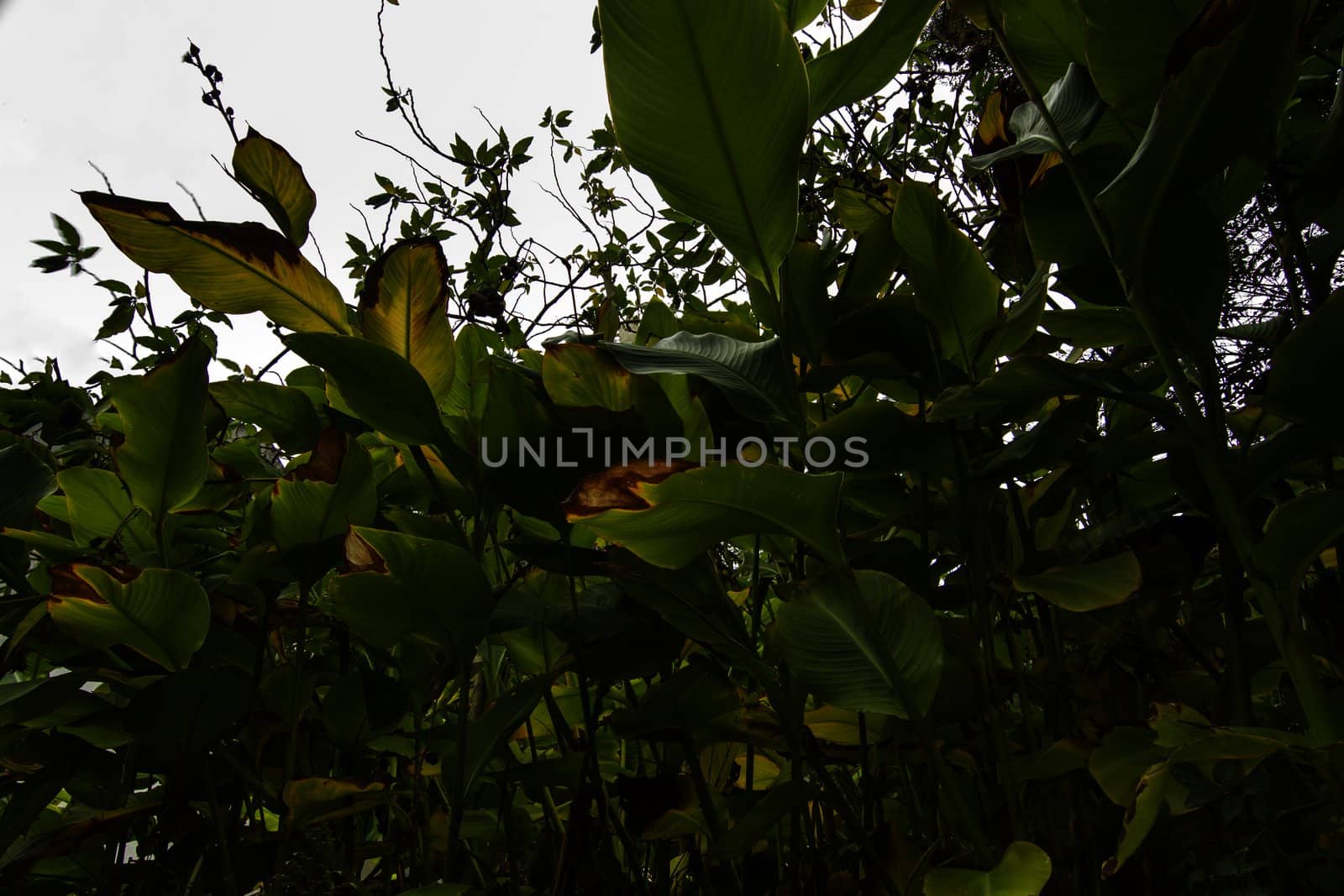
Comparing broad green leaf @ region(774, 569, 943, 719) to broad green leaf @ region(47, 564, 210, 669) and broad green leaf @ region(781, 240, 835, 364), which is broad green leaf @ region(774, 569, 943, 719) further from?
broad green leaf @ region(47, 564, 210, 669)

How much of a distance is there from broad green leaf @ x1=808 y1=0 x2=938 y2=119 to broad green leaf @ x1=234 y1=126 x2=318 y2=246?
0.43 meters

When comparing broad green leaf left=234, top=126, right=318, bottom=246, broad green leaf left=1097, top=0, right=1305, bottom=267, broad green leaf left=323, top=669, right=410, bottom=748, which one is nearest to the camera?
broad green leaf left=1097, top=0, right=1305, bottom=267

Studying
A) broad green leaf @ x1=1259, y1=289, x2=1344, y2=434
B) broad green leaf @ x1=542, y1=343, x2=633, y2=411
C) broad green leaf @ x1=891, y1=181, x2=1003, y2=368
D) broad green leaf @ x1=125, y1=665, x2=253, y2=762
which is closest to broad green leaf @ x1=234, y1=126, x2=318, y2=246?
broad green leaf @ x1=542, y1=343, x2=633, y2=411

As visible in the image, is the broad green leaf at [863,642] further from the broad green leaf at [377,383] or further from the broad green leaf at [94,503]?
the broad green leaf at [94,503]

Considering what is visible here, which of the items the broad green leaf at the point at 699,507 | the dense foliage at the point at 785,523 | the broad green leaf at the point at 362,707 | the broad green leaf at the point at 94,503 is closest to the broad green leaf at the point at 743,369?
the dense foliage at the point at 785,523

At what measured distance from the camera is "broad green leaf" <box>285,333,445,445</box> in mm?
539

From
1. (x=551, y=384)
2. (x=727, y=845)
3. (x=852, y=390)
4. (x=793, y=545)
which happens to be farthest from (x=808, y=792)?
(x=852, y=390)

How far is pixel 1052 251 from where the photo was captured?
65cm

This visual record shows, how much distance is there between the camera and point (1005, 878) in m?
0.47

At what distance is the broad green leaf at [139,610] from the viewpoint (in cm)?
63

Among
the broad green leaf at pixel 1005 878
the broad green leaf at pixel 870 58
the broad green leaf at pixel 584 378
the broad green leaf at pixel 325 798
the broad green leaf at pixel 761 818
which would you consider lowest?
the broad green leaf at pixel 1005 878

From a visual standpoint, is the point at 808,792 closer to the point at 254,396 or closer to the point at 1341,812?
the point at 1341,812

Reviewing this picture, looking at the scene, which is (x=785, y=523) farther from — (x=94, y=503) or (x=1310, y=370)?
(x=94, y=503)

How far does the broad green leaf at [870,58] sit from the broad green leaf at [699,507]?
1.07 feet
